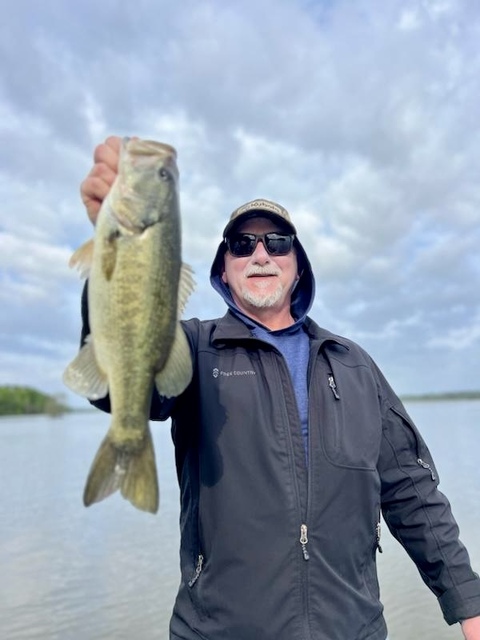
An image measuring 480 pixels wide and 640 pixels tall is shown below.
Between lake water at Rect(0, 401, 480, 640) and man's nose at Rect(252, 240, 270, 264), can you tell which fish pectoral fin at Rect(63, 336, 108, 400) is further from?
lake water at Rect(0, 401, 480, 640)

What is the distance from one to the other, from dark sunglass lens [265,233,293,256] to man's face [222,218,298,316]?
3 centimetres

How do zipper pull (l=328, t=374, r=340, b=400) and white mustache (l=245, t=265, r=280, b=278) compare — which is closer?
zipper pull (l=328, t=374, r=340, b=400)

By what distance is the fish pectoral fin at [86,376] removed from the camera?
106 inches

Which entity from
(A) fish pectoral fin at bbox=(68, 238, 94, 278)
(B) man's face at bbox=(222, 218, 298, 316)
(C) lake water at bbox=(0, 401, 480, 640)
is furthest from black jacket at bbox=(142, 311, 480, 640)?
(C) lake water at bbox=(0, 401, 480, 640)

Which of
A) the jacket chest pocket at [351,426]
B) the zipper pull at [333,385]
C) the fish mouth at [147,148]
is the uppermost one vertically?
the fish mouth at [147,148]

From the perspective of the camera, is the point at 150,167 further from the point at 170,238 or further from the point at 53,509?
the point at 53,509

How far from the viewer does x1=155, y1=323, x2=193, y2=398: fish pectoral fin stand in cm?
273

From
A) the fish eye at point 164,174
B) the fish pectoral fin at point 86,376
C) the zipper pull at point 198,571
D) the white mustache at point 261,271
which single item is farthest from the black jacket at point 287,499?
the fish eye at point 164,174

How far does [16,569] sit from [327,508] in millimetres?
11813

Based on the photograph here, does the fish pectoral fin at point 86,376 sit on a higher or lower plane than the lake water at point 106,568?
higher

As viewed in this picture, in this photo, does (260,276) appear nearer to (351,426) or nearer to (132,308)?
(351,426)

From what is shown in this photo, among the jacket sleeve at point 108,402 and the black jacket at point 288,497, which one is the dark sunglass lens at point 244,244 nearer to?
the black jacket at point 288,497

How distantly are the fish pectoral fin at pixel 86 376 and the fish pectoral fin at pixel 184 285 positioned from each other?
44cm

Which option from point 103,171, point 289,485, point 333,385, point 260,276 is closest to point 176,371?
point 103,171
